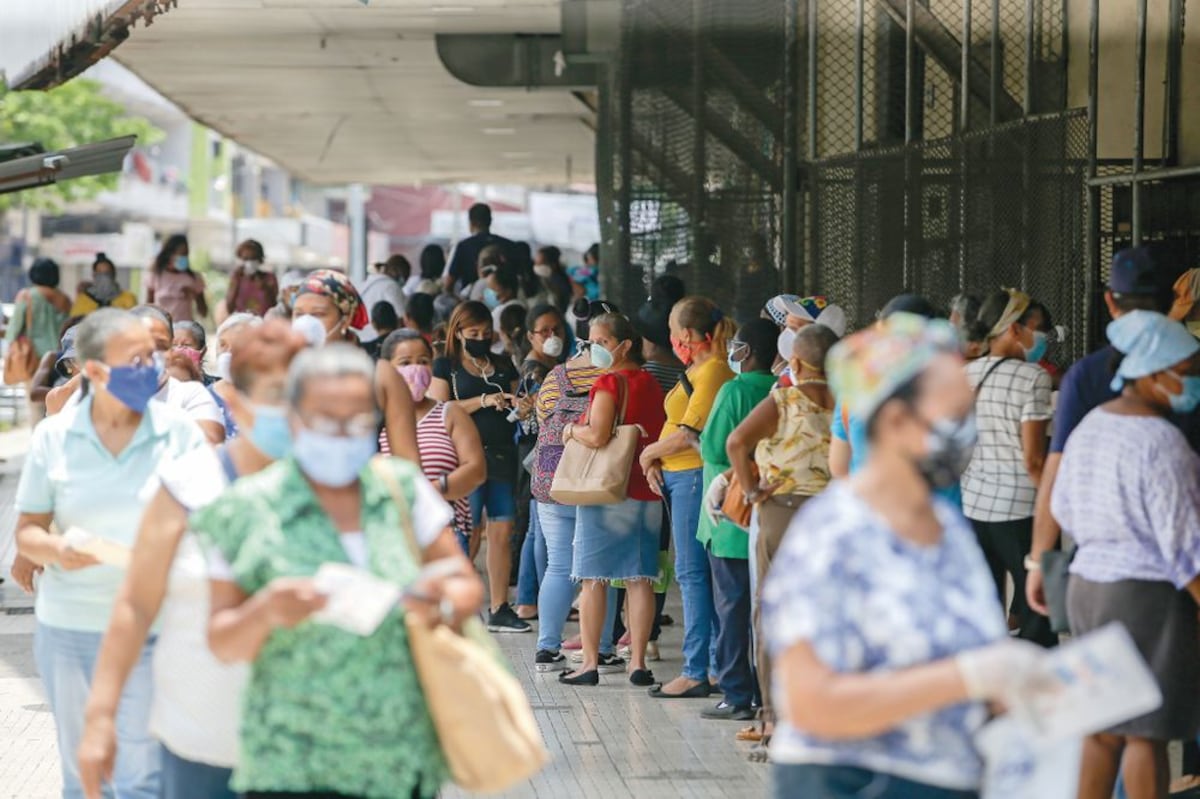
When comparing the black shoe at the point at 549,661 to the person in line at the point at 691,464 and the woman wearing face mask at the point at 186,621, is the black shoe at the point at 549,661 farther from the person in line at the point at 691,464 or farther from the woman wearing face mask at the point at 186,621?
the woman wearing face mask at the point at 186,621

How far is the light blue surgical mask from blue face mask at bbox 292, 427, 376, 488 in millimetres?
5845

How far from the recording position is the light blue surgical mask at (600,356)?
9.89 metres

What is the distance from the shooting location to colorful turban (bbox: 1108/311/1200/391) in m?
6.12

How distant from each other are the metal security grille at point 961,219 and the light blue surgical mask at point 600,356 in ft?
7.06

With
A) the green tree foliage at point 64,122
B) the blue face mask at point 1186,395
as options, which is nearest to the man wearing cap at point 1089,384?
the blue face mask at point 1186,395

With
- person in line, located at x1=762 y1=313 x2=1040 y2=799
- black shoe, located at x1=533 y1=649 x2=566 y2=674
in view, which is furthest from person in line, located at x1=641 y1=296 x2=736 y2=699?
person in line, located at x1=762 y1=313 x2=1040 y2=799

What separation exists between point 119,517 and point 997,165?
20.6 ft

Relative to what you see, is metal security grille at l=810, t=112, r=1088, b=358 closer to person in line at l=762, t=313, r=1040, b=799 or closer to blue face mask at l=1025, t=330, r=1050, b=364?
blue face mask at l=1025, t=330, r=1050, b=364

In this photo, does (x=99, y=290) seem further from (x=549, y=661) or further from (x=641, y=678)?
(x=641, y=678)

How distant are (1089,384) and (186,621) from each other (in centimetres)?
321

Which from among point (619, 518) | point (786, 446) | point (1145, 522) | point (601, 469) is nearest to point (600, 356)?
point (601, 469)

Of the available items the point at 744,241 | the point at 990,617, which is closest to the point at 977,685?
the point at 990,617

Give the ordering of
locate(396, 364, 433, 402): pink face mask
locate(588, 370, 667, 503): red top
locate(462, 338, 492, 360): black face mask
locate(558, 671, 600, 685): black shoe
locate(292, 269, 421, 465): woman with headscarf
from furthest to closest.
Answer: locate(462, 338, 492, 360): black face mask
locate(558, 671, 600, 685): black shoe
locate(588, 370, 667, 503): red top
locate(396, 364, 433, 402): pink face mask
locate(292, 269, 421, 465): woman with headscarf

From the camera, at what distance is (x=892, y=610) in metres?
3.61
